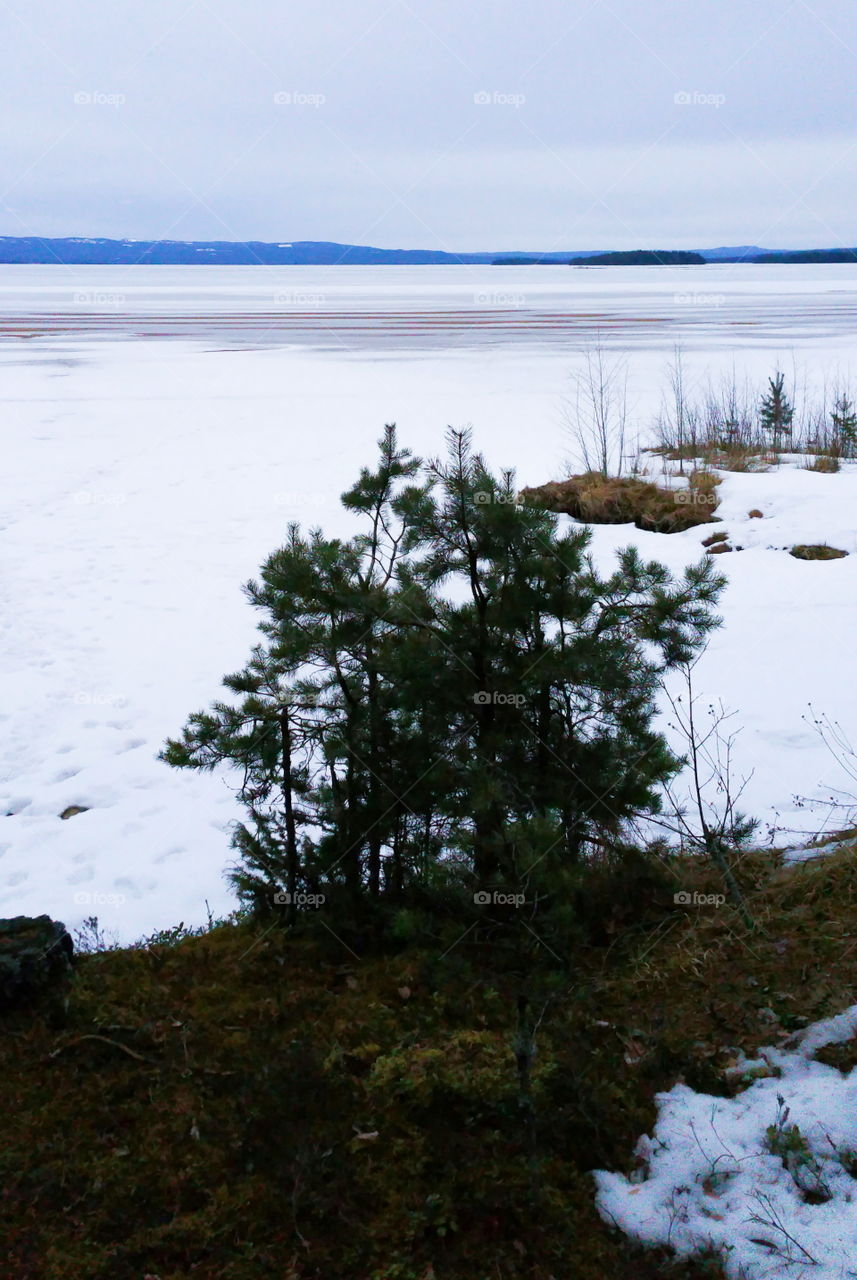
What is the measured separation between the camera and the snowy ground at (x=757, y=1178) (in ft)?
9.11

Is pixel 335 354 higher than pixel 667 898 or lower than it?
higher

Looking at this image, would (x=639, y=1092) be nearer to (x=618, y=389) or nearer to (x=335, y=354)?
(x=618, y=389)

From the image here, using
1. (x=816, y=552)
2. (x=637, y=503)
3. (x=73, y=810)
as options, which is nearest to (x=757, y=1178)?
(x=73, y=810)

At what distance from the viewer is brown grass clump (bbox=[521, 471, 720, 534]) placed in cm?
1376

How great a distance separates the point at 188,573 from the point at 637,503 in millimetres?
5925

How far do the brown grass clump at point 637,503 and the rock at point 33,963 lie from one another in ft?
34.1

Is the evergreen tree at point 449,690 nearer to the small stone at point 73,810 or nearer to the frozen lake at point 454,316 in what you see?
the small stone at point 73,810

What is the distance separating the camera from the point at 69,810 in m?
6.93

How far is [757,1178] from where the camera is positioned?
303cm

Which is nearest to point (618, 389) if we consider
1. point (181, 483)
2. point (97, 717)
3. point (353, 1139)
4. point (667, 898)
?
point (181, 483)

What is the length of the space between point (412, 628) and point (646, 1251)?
2328 mm

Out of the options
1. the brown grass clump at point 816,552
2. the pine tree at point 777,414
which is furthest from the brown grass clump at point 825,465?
the brown grass clump at point 816,552

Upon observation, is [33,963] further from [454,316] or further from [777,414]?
[454,316]

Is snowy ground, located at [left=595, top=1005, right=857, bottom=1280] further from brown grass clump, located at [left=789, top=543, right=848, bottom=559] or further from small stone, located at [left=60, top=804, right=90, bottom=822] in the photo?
brown grass clump, located at [left=789, top=543, right=848, bottom=559]
